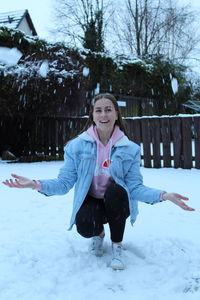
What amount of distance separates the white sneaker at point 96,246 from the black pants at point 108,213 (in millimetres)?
84

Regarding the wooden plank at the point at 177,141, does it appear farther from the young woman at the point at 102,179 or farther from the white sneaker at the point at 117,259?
the white sneaker at the point at 117,259

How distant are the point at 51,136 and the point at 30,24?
1774 centimetres

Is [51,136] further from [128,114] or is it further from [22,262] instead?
[22,262]

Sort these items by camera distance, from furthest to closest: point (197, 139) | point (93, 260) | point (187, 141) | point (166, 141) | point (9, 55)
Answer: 1. point (9, 55)
2. point (166, 141)
3. point (187, 141)
4. point (197, 139)
5. point (93, 260)

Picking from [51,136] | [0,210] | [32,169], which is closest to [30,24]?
[51,136]

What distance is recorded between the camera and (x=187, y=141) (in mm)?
6547

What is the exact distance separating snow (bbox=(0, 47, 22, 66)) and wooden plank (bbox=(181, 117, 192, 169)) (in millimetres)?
4555

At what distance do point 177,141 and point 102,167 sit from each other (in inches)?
181

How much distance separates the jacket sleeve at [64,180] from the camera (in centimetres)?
216

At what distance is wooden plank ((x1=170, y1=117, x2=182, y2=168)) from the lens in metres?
6.63

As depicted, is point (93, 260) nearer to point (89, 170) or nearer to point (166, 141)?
point (89, 170)

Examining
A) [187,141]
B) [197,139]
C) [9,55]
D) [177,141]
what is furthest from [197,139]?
[9,55]

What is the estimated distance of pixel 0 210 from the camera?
3.74 m

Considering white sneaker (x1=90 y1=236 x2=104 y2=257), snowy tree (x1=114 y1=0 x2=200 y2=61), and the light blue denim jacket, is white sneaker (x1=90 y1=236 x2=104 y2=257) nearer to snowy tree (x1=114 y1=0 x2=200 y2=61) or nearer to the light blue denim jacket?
the light blue denim jacket
